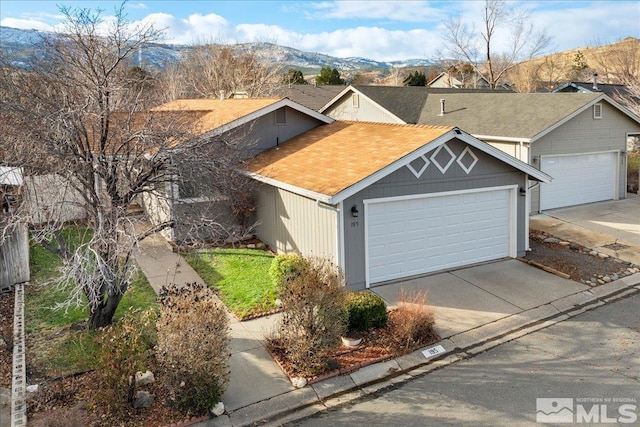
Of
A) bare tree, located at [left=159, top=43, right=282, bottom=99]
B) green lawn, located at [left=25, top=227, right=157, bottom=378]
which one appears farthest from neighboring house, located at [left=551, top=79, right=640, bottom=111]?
green lawn, located at [left=25, top=227, right=157, bottom=378]

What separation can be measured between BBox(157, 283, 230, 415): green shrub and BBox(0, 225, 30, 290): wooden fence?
22.5ft

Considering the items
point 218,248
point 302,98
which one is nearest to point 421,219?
point 218,248

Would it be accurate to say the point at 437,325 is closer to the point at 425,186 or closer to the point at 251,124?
the point at 425,186

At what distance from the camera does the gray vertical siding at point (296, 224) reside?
11.9 meters

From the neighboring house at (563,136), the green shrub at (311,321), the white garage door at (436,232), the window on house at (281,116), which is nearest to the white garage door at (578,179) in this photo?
the neighboring house at (563,136)

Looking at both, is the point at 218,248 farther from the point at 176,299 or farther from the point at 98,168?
the point at 176,299

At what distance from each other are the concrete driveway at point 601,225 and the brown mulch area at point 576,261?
1.77 feet

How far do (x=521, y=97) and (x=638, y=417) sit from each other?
56.8 feet

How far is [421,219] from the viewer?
12.7m

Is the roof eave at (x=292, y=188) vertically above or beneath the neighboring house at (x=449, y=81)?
beneath

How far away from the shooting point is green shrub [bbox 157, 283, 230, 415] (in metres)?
7.18

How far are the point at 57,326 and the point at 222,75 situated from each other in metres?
31.6

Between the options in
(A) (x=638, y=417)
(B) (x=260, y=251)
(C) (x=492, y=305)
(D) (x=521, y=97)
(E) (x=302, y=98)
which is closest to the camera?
(A) (x=638, y=417)

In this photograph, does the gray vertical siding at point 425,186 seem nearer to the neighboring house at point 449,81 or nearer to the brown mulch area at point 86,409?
the brown mulch area at point 86,409
